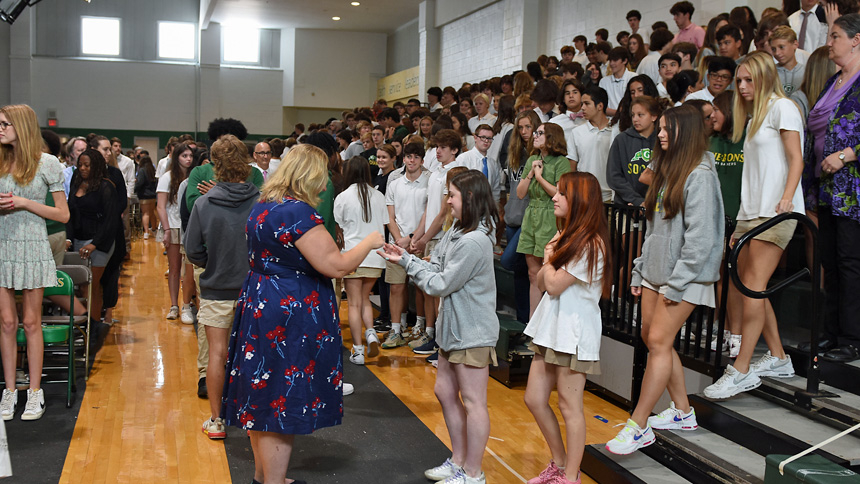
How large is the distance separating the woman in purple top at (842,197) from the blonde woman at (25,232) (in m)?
4.32

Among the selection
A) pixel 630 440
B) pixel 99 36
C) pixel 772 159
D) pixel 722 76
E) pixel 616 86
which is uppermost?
pixel 99 36

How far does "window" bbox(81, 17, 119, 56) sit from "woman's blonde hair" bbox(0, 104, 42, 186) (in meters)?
19.1

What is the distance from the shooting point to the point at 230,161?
13.4 ft

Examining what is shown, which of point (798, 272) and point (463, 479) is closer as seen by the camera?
point (798, 272)

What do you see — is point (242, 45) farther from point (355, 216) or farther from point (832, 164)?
point (832, 164)

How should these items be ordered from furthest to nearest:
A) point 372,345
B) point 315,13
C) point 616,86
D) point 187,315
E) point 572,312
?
point 315,13
point 616,86
point 187,315
point 372,345
point 572,312

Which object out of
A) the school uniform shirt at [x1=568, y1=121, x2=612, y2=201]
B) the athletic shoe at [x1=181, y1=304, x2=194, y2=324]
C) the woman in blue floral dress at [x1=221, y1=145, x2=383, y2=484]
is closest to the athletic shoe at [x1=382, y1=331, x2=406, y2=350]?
the athletic shoe at [x1=181, y1=304, x2=194, y2=324]

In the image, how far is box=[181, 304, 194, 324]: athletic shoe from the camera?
7052 millimetres

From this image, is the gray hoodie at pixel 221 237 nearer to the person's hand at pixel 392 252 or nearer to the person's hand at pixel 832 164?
the person's hand at pixel 392 252

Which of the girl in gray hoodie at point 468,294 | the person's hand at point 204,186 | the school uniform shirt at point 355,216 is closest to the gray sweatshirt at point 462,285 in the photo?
the girl in gray hoodie at point 468,294

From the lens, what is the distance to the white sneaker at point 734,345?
412cm

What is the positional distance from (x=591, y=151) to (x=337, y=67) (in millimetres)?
18224

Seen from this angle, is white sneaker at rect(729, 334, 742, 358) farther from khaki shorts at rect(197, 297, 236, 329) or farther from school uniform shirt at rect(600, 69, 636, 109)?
school uniform shirt at rect(600, 69, 636, 109)

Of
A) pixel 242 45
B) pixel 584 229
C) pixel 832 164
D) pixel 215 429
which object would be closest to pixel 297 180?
pixel 584 229
